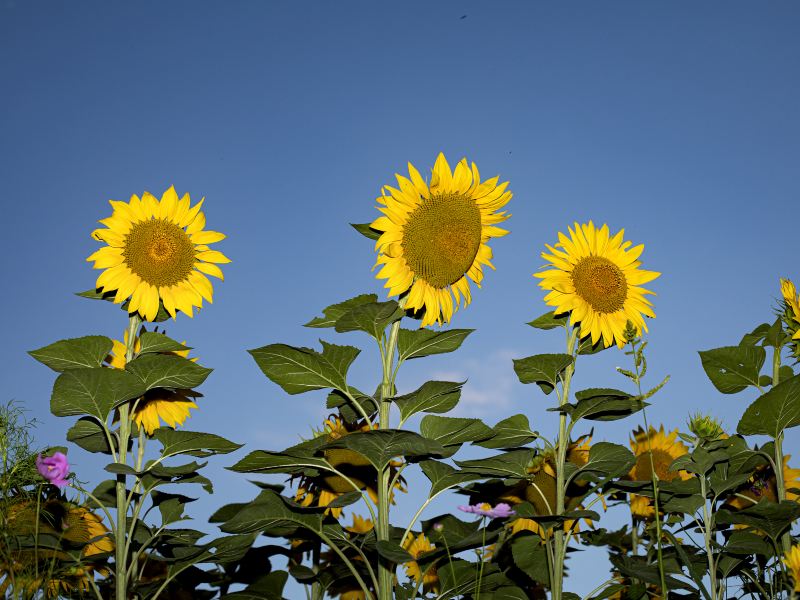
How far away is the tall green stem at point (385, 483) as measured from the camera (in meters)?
4.10

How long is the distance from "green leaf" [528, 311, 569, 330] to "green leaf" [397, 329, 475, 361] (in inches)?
30.5

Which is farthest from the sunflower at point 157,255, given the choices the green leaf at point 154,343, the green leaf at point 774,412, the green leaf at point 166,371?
the green leaf at point 774,412

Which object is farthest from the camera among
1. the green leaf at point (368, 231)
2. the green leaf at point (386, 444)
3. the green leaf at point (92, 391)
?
the green leaf at point (368, 231)

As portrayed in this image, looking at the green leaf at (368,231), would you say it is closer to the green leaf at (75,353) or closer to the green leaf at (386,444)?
the green leaf at (386,444)

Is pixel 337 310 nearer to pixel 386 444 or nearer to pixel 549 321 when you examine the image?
pixel 386 444

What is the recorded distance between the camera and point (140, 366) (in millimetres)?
4426

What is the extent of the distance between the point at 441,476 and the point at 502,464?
0.34 meters

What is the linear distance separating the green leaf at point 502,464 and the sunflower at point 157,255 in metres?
1.83

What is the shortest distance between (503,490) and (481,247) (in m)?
1.54

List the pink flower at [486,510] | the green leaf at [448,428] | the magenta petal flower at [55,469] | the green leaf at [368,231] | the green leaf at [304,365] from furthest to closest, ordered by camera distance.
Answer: the green leaf at [368,231] → the green leaf at [448,428] → the green leaf at [304,365] → the pink flower at [486,510] → the magenta petal flower at [55,469]

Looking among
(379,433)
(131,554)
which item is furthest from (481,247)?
(131,554)

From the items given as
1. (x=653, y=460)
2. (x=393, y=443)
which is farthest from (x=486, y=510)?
(x=653, y=460)

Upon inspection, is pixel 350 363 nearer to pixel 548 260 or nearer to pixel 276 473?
pixel 276 473

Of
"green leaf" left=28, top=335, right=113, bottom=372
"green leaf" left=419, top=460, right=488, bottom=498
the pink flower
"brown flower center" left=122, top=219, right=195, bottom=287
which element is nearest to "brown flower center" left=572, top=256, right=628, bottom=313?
"green leaf" left=419, top=460, right=488, bottom=498
